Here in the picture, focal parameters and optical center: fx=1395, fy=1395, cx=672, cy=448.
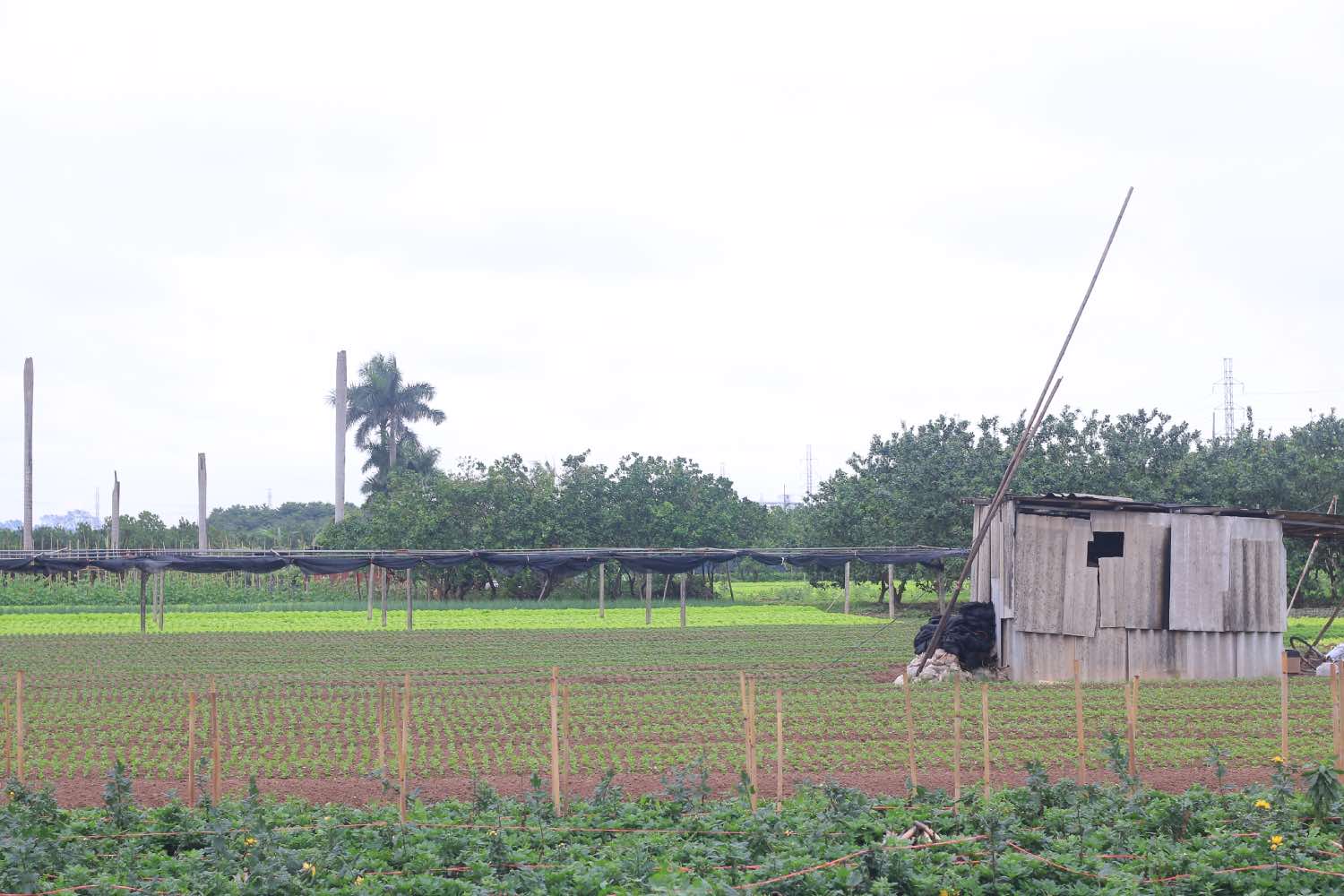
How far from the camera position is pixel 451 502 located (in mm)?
53969

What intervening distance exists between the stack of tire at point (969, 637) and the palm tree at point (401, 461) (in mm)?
54279

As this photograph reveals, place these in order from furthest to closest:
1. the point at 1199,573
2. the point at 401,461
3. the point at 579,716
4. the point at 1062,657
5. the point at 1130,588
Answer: the point at 401,461, the point at 1199,573, the point at 1130,588, the point at 1062,657, the point at 579,716

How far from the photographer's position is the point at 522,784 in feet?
44.8

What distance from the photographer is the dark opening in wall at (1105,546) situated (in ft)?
76.0

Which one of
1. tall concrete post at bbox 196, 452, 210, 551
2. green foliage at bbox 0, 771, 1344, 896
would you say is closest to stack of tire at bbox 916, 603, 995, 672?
green foliage at bbox 0, 771, 1344, 896

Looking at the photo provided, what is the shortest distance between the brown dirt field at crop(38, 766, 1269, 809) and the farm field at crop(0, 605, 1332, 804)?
55mm

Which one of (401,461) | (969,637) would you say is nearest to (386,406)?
(401,461)

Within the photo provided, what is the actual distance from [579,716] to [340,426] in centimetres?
4779

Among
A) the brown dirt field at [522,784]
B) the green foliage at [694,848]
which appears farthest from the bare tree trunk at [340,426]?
the green foliage at [694,848]

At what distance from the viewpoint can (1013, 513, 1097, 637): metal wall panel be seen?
22578mm

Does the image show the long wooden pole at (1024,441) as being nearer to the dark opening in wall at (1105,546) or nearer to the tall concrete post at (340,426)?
the dark opening in wall at (1105,546)

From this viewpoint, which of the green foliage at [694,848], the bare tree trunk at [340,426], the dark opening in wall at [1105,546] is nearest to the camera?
the green foliage at [694,848]

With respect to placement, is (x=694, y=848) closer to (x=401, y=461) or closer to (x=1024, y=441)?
(x=1024, y=441)

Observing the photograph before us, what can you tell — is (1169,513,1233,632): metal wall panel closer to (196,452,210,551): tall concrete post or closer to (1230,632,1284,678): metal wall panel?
(1230,632,1284,678): metal wall panel
